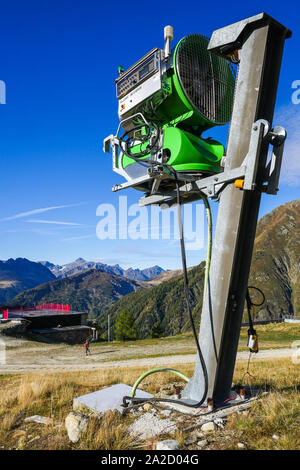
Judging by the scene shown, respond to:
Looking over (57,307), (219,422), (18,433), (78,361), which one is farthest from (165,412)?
(57,307)

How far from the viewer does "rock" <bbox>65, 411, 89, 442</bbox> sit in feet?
13.5

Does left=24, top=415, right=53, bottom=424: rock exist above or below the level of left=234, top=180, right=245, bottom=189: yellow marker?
below

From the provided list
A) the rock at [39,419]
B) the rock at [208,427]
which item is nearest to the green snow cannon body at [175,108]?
the rock at [208,427]

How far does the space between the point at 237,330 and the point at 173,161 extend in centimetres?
264

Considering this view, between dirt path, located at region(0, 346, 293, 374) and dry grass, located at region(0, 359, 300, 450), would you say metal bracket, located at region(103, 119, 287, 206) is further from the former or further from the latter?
dirt path, located at region(0, 346, 293, 374)

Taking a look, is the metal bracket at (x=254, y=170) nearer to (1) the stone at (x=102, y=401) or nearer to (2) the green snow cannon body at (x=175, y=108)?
(2) the green snow cannon body at (x=175, y=108)

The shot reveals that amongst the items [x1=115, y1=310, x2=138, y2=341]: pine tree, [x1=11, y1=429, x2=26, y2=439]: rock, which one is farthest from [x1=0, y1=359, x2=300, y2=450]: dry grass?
[x1=115, y1=310, x2=138, y2=341]: pine tree

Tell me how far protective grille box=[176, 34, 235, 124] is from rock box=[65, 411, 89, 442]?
452 centimetres

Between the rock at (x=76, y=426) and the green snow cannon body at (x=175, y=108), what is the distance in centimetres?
336

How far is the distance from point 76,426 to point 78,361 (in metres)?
19.2

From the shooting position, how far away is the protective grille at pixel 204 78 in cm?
512

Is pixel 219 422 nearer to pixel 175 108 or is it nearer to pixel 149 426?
pixel 149 426

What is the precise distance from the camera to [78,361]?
22141mm
